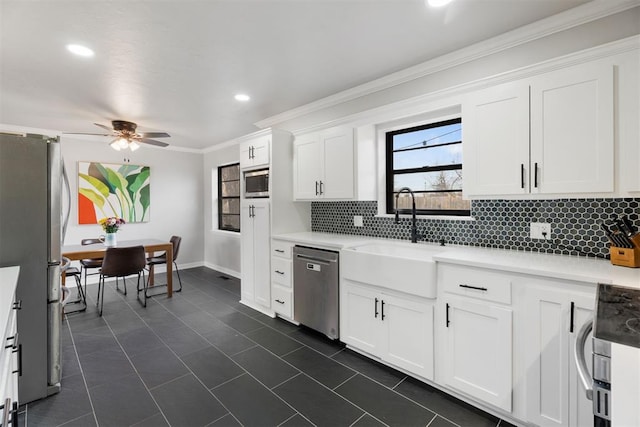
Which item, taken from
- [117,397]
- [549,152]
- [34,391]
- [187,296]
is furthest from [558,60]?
[187,296]

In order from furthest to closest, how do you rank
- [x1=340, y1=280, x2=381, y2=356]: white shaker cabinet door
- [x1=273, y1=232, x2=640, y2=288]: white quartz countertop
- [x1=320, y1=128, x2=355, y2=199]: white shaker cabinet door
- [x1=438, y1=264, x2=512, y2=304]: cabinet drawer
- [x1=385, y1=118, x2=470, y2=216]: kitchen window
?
[x1=320, y1=128, x2=355, y2=199]: white shaker cabinet door
[x1=385, y1=118, x2=470, y2=216]: kitchen window
[x1=340, y1=280, x2=381, y2=356]: white shaker cabinet door
[x1=438, y1=264, x2=512, y2=304]: cabinet drawer
[x1=273, y1=232, x2=640, y2=288]: white quartz countertop

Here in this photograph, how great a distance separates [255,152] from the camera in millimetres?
3652

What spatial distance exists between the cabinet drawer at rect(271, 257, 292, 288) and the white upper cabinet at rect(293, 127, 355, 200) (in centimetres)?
76

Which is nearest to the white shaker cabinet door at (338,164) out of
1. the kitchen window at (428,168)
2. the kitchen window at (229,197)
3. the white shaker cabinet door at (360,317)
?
the kitchen window at (428,168)

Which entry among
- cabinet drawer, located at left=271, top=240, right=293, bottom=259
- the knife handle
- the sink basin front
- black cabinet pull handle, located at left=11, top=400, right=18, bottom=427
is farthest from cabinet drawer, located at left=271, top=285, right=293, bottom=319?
the knife handle

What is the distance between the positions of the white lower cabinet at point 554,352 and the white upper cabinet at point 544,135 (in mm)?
630

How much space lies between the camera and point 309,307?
9.73ft

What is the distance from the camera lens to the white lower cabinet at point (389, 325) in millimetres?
2072

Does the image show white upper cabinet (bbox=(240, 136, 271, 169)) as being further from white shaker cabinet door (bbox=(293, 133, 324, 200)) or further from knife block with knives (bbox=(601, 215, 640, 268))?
knife block with knives (bbox=(601, 215, 640, 268))

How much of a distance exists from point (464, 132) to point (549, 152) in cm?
53

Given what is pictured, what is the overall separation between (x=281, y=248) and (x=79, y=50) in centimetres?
239

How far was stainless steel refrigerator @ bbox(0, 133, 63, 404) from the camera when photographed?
1914 mm

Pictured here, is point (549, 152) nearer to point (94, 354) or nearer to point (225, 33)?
point (225, 33)

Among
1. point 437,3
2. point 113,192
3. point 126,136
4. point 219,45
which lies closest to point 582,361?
point 437,3
